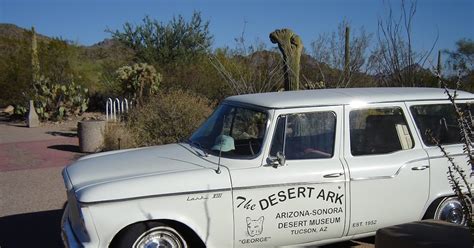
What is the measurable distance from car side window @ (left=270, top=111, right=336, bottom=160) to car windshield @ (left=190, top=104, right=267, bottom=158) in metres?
0.18

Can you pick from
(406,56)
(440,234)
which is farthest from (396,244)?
(406,56)

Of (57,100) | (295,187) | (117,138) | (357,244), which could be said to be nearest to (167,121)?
(117,138)

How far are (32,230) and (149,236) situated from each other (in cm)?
250

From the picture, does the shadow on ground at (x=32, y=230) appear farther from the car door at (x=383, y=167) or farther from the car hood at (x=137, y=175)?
the car door at (x=383, y=167)

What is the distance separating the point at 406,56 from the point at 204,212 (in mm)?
8124

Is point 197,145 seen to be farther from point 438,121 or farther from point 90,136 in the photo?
point 90,136

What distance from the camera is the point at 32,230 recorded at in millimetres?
5500

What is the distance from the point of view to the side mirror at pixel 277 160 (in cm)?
404

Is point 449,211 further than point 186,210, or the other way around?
point 449,211

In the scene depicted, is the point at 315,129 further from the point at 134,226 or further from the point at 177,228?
the point at 134,226

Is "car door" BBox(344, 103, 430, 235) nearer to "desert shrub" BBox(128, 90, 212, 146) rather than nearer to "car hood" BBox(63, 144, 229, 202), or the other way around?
"car hood" BBox(63, 144, 229, 202)

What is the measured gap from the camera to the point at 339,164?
4230 millimetres

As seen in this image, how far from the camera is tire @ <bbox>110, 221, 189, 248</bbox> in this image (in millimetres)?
3650

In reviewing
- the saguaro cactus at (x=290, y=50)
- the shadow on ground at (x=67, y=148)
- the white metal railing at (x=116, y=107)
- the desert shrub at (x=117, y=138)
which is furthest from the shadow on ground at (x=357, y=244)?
the white metal railing at (x=116, y=107)
